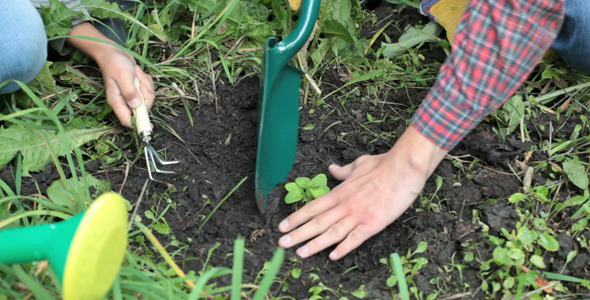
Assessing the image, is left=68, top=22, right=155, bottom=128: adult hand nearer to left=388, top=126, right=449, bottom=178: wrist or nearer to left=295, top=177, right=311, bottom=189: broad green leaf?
left=295, top=177, right=311, bottom=189: broad green leaf

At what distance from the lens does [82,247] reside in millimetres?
874

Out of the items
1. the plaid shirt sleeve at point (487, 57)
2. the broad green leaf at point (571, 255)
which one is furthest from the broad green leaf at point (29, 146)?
the broad green leaf at point (571, 255)

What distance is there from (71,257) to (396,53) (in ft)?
4.33

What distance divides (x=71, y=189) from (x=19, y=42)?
1.39 feet

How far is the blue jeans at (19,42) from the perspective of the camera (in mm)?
1446

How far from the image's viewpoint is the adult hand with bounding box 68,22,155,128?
1.55 meters

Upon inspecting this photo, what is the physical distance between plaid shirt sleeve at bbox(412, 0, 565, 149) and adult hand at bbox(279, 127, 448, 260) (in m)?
0.08

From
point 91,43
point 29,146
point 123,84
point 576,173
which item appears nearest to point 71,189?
point 29,146

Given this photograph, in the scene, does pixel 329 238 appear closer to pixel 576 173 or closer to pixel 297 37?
pixel 297 37

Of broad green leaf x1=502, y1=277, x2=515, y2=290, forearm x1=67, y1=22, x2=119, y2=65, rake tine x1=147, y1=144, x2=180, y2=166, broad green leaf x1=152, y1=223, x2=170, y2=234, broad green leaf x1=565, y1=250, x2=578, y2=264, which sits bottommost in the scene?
broad green leaf x1=565, y1=250, x2=578, y2=264

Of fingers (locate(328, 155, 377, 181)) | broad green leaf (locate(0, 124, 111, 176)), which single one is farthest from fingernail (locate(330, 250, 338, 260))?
broad green leaf (locate(0, 124, 111, 176))

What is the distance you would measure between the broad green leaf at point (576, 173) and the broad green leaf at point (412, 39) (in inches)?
23.6

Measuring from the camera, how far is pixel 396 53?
1.87 metres

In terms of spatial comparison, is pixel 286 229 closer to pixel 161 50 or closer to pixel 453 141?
pixel 453 141
